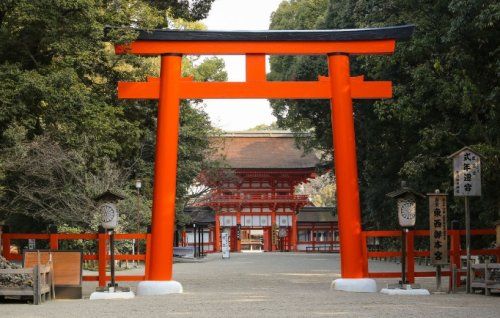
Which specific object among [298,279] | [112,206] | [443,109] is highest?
[443,109]

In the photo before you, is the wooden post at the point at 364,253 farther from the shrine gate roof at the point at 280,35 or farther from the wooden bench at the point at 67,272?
the wooden bench at the point at 67,272

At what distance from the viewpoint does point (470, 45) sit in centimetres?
1628

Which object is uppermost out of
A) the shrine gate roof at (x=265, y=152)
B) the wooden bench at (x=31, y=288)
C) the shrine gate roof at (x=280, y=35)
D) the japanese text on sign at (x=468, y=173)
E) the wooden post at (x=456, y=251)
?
the shrine gate roof at (x=265, y=152)

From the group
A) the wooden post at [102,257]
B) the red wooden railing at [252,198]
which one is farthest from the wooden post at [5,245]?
the red wooden railing at [252,198]

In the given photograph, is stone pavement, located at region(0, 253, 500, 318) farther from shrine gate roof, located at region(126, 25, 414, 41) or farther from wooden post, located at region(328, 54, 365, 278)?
shrine gate roof, located at region(126, 25, 414, 41)

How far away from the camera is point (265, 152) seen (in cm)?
5266

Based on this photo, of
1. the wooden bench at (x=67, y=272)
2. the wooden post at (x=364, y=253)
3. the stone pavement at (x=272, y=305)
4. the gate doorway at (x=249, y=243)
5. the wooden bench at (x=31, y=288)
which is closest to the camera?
the stone pavement at (x=272, y=305)

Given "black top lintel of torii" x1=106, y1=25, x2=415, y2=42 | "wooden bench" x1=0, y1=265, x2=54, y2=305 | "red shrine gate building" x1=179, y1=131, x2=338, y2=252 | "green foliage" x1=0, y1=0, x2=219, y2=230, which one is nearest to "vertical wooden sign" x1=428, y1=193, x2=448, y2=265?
"black top lintel of torii" x1=106, y1=25, x2=415, y2=42

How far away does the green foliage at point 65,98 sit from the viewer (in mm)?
13852

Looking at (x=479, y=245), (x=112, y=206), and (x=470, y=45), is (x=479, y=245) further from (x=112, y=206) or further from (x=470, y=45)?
(x=112, y=206)

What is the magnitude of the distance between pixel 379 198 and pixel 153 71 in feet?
43.8

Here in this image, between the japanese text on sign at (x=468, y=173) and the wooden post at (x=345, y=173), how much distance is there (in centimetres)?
181

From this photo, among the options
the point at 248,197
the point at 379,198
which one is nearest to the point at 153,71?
the point at 379,198

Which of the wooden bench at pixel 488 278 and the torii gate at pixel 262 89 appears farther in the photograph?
the torii gate at pixel 262 89
